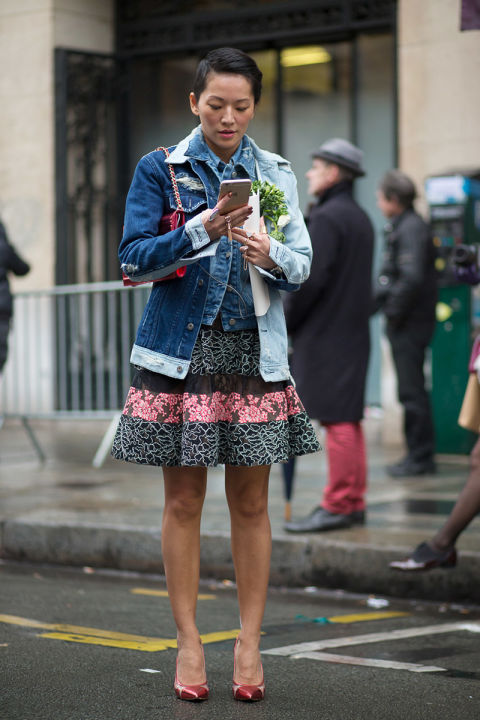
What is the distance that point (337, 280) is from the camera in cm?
618

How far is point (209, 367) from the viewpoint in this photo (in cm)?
365

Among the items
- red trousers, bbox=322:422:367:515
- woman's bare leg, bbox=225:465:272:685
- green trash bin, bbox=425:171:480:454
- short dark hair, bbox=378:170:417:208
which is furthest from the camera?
green trash bin, bbox=425:171:480:454

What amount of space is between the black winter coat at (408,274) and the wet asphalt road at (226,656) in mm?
3236

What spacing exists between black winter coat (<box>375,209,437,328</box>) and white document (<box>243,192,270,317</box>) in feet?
15.6

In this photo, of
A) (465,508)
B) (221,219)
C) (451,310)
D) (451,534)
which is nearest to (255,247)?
(221,219)

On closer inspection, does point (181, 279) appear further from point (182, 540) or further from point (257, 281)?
point (182, 540)

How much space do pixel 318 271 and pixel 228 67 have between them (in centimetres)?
258

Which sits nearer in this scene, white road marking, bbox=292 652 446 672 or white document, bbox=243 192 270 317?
white document, bbox=243 192 270 317

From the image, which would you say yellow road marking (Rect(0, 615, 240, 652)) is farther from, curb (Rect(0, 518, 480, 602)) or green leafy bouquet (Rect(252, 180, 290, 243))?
green leafy bouquet (Rect(252, 180, 290, 243))

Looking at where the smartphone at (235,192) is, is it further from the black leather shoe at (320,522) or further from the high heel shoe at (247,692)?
the black leather shoe at (320,522)

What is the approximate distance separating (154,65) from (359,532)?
8070mm

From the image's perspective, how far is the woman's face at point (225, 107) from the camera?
360 cm

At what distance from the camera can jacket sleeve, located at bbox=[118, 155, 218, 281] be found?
138 inches

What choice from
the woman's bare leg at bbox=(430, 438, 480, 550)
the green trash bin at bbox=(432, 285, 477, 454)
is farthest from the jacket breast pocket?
the green trash bin at bbox=(432, 285, 477, 454)
